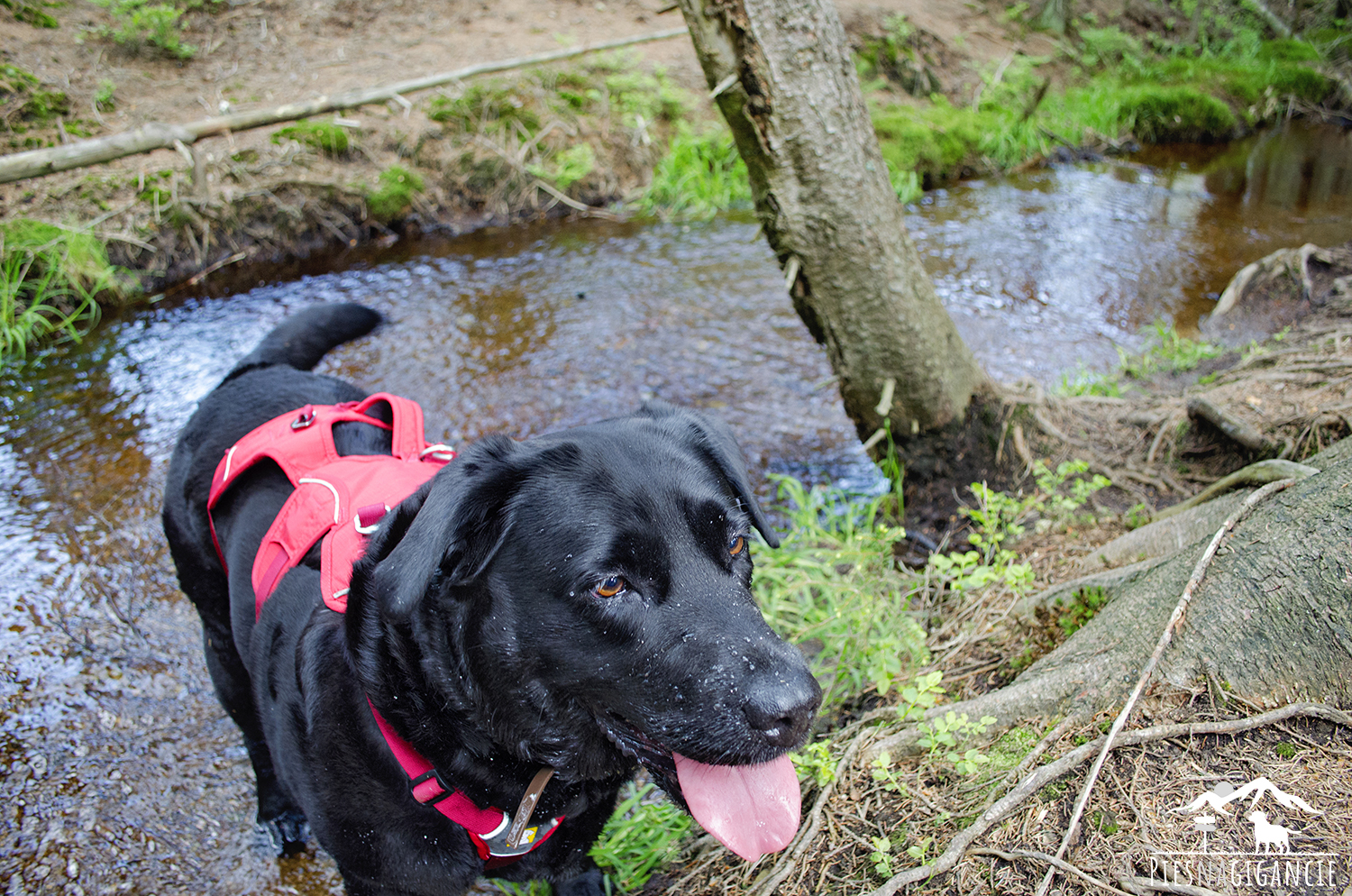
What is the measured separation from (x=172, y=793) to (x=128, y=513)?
6.93 ft

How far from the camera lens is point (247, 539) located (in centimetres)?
244

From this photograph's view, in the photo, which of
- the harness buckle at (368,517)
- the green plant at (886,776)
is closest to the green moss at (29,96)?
the harness buckle at (368,517)

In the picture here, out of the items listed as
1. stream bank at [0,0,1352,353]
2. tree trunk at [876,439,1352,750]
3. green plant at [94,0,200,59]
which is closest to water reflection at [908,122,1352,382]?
stream bank at [0,0,1352,353]

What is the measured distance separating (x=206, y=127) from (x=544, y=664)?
27.1 feet

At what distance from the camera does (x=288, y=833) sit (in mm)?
2688

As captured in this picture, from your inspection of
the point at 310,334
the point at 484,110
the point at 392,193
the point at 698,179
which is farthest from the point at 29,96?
the point at 310,334

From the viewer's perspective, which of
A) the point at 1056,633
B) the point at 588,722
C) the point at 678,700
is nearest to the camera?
the point at 678,700

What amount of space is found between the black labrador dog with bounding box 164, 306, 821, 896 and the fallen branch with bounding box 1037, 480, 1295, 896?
0.58 meters

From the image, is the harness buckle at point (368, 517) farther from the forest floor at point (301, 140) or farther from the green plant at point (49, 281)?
the forest floor at point (301, 140)

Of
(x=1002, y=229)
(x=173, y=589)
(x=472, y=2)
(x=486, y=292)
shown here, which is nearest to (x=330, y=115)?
(x=486, y=292)

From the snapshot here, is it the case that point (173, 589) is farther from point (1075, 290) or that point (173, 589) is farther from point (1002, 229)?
point (1002, 229)

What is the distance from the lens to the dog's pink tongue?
66.4 inches

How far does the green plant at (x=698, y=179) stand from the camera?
924 cm

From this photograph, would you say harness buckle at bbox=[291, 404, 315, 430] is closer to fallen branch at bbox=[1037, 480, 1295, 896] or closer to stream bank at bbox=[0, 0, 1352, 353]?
fallen branch at bbox=[1037, 480, 1295, 896]
